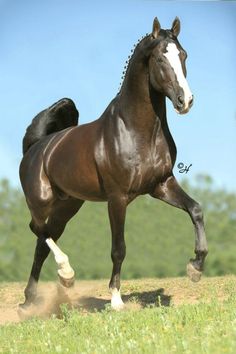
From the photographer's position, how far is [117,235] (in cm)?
784

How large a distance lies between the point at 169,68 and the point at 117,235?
6.47 feet

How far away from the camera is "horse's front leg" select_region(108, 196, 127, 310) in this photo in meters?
7.75

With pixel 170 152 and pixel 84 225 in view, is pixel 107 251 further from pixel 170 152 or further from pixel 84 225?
pixel 170 152

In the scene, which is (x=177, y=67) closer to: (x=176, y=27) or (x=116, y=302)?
(x=176, y=27)

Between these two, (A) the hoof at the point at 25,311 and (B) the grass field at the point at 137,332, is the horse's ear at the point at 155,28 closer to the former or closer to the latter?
(B) the grass field at the point at 137,332

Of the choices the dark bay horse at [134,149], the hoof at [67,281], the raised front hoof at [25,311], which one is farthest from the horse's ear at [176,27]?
the raised front hoof at [25,311]

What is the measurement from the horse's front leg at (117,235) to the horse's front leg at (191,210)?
47 centimetres

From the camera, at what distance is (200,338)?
5.14 m

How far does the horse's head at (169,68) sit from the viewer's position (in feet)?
23.3

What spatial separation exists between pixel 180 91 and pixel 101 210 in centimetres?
1205

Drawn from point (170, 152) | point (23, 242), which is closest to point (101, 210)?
point (23, 242)

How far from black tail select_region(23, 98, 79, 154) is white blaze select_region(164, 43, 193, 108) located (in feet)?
10.2

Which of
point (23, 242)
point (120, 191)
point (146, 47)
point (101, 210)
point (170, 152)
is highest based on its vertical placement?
point (146, 47)

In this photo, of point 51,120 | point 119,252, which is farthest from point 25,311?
point 51,120
